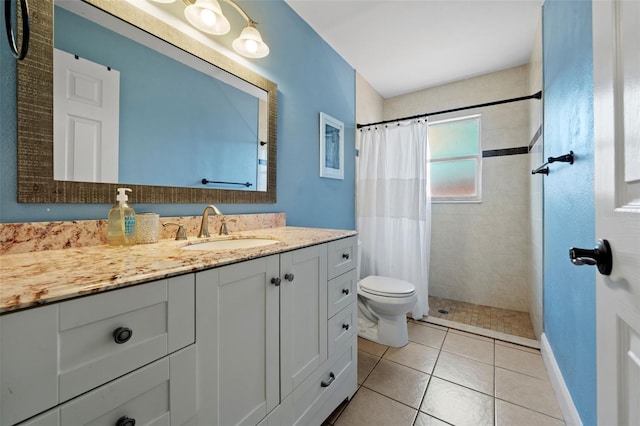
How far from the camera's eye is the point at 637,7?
442mm

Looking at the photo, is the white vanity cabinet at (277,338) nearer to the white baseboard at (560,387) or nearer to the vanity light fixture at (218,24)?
the white baseboard at (560,387)

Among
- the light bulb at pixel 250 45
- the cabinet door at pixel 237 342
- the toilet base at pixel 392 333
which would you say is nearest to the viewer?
the cabinet door at pixel 237 342

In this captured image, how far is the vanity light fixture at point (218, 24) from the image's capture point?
1.19 m

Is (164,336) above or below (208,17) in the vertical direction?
below

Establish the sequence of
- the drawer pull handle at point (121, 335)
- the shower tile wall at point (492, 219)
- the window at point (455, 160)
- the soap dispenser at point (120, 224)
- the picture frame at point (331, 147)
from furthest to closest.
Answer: the window at point (455, 160) < the shower tile wall at point (492, 219) < the picture frame at point (331, 147) < the soap dispenser at point (120, 224) < the drawer pull handle at point (121, 335)

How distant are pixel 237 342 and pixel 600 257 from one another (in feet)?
3.07

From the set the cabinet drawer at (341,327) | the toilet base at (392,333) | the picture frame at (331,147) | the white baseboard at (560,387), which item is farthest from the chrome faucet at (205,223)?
the white baseboard at (560,387)

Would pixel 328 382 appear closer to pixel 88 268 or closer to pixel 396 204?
pixel 88 268

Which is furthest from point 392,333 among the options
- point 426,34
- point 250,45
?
point 426,34

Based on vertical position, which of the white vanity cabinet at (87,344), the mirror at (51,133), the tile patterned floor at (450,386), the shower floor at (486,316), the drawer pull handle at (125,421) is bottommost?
the tile patterned floor at (450,386)

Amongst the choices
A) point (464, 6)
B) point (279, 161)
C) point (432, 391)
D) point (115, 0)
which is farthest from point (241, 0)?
point (432, 391)

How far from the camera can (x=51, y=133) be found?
0.86 m

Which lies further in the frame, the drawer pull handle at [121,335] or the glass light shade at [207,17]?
the glass light shade at [207,17]

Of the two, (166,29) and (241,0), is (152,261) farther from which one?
(241,0)
